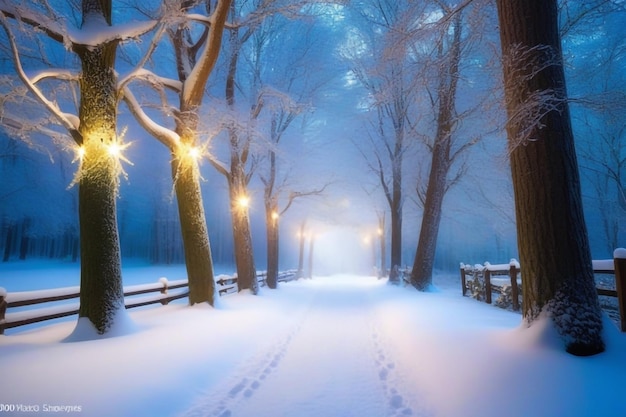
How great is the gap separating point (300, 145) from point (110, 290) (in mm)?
14880

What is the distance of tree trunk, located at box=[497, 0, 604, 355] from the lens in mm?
3633

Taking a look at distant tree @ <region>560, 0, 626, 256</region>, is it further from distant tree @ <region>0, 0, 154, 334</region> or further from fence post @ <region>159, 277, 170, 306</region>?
fence post @ <region>159, 277, 170, 306</region>

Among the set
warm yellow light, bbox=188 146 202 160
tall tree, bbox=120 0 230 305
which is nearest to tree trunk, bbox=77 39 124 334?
tall tree, bbox=120 0 230 305

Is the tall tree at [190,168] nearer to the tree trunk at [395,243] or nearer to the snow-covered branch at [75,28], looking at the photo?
the snow-covered branch at [75,28]

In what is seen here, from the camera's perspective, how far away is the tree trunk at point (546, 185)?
3.63 m

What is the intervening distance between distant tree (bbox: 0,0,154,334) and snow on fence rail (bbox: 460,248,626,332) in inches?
322

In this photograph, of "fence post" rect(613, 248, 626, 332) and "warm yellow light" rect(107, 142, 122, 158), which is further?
"warm yellow light" rect(107, 142, 122, 158)

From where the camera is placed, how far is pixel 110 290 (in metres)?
5.84

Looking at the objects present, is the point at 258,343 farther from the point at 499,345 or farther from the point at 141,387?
the point at 499,345

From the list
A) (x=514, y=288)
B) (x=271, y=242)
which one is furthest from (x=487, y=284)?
(x=271, y=242)

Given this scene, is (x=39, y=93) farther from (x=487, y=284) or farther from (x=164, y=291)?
(x=487, y=284)

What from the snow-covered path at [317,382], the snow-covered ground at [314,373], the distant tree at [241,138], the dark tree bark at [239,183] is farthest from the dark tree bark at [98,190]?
the dark tree bark at [239,183]

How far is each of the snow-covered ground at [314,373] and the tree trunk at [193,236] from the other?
7.68ft

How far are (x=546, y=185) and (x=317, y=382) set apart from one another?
387cm
